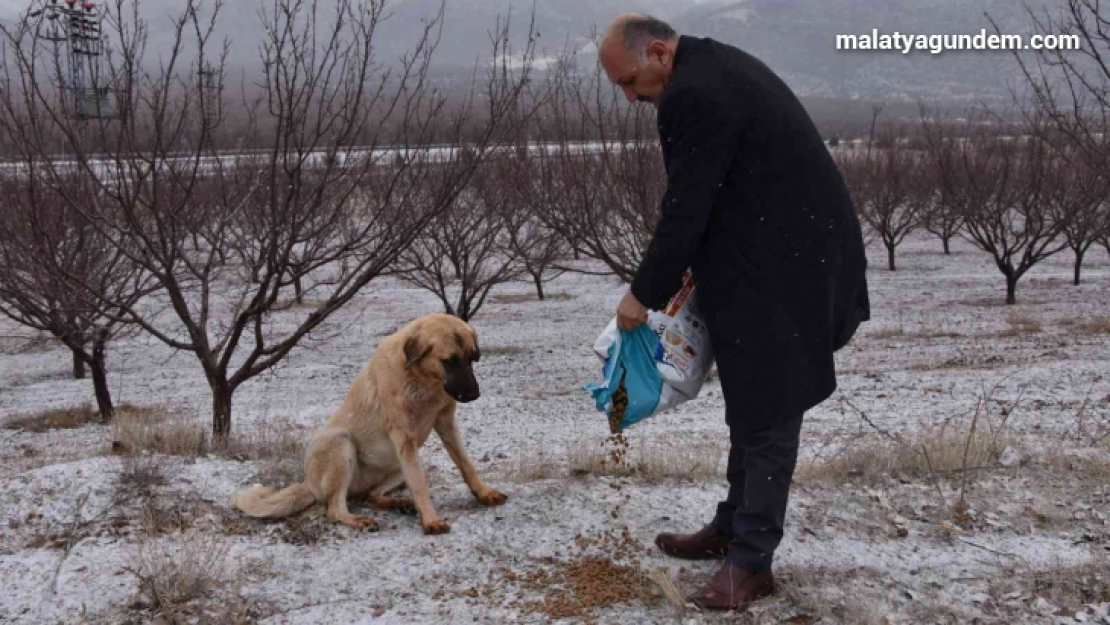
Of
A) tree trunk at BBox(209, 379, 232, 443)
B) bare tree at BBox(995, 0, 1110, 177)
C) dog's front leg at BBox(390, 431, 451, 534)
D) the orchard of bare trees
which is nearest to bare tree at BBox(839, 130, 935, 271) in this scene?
the orchard of bare trees

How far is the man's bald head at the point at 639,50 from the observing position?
9.27ft

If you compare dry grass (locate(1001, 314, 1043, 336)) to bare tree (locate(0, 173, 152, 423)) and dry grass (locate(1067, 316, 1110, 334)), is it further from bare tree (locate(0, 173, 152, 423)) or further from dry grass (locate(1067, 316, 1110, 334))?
bare tree (locate(0, 173, 152, 423))

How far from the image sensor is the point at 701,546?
3424mm

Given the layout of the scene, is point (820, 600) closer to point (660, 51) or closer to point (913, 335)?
point (660, 51)

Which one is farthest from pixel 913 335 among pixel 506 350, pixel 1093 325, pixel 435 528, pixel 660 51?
pixel 660 51

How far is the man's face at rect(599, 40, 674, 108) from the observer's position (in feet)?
9.28

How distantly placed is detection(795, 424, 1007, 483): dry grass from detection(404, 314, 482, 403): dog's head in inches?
69.4

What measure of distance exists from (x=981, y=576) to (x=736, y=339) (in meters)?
1.41

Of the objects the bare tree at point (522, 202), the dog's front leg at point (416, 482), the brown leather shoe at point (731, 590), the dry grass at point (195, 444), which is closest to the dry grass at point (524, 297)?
the bare tree at point (522, 202)

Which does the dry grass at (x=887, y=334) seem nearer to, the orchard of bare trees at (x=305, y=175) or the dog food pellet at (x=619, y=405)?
the orchard of bare trees at (x=305, y=175)

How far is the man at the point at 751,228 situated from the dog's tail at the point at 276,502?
6.23ft

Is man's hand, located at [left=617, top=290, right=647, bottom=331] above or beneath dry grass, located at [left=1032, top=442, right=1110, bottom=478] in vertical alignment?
above

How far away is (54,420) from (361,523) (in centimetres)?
647

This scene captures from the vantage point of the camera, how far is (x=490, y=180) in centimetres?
1516
